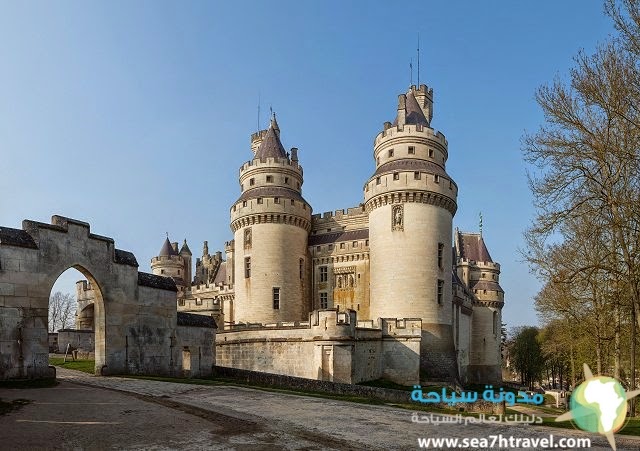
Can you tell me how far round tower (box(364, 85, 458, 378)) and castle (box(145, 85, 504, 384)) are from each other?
75 millimetres

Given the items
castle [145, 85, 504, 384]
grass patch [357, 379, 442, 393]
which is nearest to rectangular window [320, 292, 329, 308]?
castle [145, 85, 504, 384]

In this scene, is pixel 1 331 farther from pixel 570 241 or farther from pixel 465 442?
pixel 570 241

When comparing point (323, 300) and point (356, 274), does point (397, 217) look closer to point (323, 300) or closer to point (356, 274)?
point (356, 274)

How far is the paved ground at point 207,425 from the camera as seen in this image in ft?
26.8

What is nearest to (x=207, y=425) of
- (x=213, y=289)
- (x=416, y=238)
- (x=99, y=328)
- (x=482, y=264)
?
(x=99, y=328)

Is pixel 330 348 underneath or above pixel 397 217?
underneath

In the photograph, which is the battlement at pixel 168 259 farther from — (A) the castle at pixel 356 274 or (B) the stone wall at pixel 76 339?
(B) the stone wall at pixel 76 339

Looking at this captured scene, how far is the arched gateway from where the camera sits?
580 inches

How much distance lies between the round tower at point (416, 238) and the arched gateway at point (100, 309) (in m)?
17.5

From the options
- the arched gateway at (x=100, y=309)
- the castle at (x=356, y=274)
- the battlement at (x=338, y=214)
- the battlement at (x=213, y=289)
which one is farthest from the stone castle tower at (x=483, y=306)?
the arched gateway at (x=100, y=309)

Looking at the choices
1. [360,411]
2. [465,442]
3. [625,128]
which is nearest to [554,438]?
[465,442]

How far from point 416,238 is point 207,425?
2812 cm

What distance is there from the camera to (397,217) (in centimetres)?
3669

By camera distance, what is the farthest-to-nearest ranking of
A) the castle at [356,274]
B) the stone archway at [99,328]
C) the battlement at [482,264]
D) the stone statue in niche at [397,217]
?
the battlement at [482,264] < the stone statue in niche at [397,217] < the castle at [356,274] < the stone archway at [99,328]
